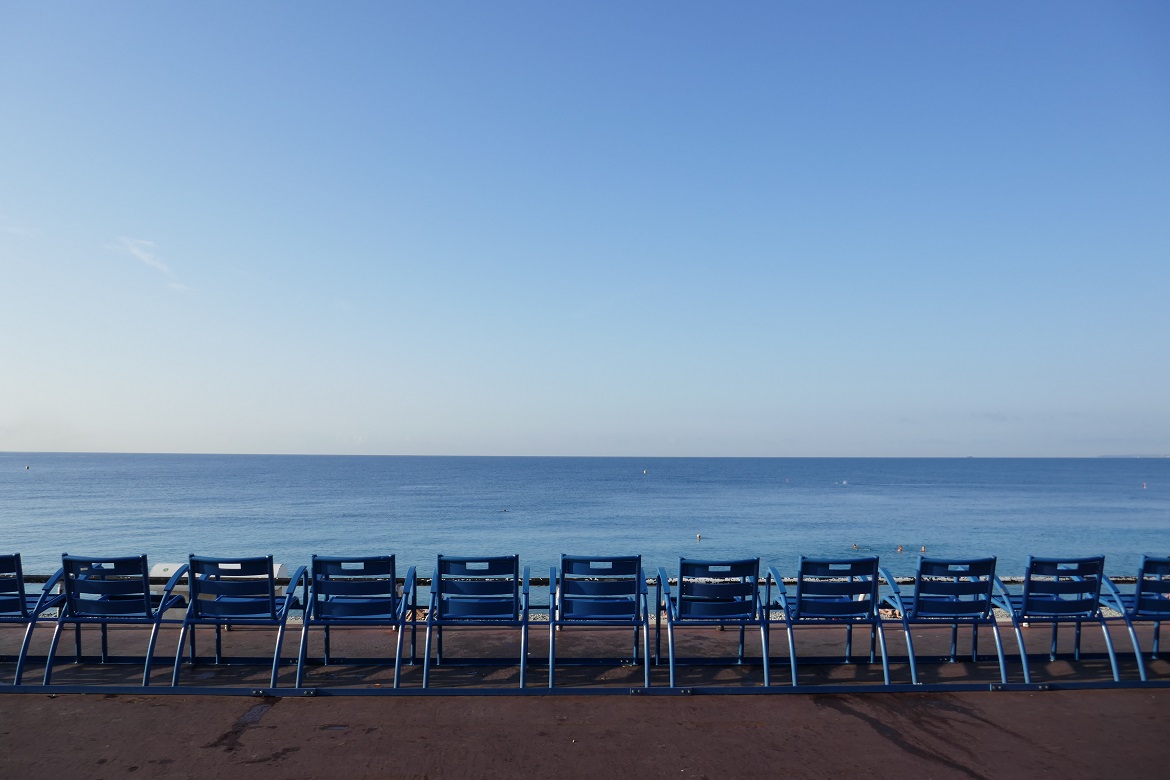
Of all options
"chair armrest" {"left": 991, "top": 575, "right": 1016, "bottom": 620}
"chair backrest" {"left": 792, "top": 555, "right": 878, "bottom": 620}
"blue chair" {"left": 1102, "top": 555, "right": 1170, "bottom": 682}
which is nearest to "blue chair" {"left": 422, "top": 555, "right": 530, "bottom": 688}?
"chair backrest" {"left": 792, "top": 555, "right": 878, "bottom": 620}

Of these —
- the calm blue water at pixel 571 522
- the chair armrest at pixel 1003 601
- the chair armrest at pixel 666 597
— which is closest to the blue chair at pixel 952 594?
the chair armrest at pixel 1003 601

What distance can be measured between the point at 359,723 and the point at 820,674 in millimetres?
3584

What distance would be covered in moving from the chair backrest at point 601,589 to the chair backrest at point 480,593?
40cm

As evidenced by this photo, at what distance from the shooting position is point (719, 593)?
19.1 ft

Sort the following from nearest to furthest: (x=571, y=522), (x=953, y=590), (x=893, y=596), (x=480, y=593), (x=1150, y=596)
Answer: (x=480, y=593) → (x=953, y=590) → (x=1150, y=596) → (x=893, y=596) → (x=571, y=522)

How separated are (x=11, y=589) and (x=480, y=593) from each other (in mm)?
3710

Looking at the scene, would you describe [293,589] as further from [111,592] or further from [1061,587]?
[1061,587]

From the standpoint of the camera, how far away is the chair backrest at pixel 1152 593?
19.9ft

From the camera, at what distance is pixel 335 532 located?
46.7 m

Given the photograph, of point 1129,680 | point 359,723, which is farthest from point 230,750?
point 1129,680

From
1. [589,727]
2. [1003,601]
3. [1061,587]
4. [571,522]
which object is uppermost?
[1061,587]

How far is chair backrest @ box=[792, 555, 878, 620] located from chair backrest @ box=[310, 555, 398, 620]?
3.23m

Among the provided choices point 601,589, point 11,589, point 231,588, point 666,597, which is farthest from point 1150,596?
point 11,589

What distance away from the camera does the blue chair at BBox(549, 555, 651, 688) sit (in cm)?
582
